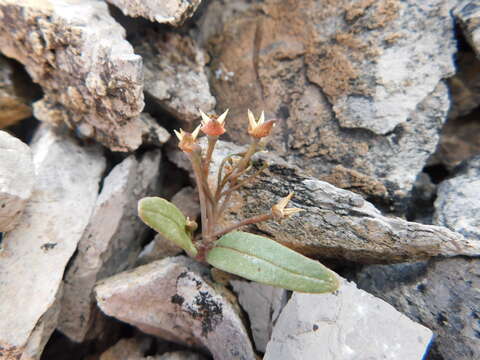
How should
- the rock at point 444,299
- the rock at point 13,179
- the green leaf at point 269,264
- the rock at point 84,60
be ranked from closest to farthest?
1. the green leaf at point 269,264
2. the rock at point 444,299
3. the rock at point 13,179
4. the rock at point 84,60

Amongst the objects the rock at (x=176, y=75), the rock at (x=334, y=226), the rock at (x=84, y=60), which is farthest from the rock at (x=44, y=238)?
the rock at (x=334, y=226)

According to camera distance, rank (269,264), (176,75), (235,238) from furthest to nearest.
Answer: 1. (176,75)
2. (235,238)
3. (269,264)

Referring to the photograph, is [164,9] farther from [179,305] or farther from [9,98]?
[179,305]

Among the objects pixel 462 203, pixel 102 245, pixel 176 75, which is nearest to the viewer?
pixel 462 203

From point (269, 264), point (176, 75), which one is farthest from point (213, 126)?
point (176, 75)

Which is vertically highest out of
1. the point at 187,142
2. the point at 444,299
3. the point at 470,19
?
the point at 470,19

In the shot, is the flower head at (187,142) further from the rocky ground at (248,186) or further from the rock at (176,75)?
the rock at (176,75)

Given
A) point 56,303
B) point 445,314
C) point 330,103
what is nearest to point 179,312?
point 56,303
